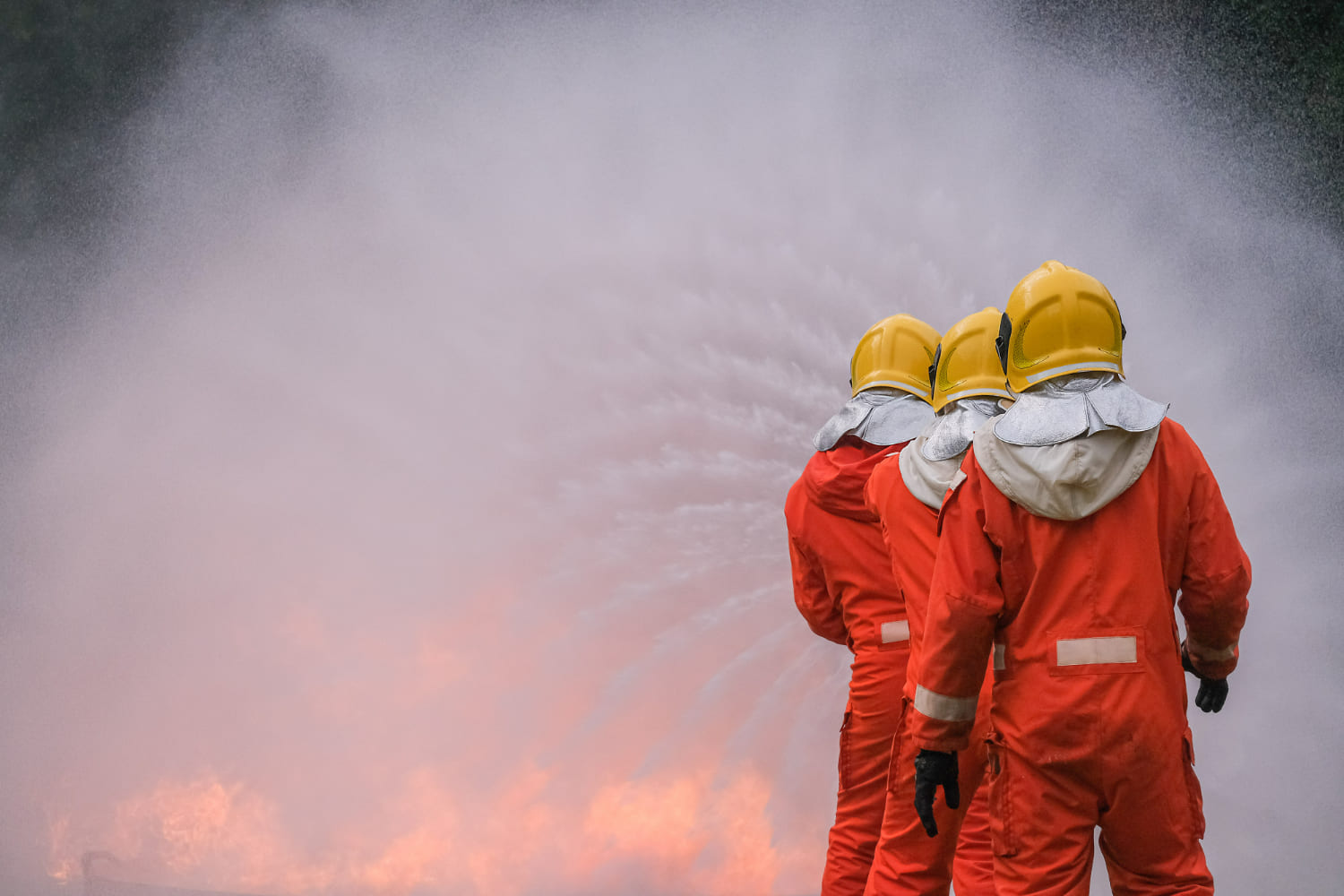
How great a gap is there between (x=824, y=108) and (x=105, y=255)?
327 inches

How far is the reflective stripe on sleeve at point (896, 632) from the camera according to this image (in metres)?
4.16

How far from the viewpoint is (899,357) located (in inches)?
183

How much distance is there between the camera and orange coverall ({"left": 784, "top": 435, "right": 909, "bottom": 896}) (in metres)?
4.12

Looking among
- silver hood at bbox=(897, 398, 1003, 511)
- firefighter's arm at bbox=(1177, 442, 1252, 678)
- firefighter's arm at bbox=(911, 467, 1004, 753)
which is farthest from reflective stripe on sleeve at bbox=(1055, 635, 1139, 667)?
silver hood at bbox=(897, 398, 1003, 511)

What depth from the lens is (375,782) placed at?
9.03 m

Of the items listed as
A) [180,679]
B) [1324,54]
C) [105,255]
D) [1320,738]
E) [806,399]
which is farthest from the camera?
[105,255]

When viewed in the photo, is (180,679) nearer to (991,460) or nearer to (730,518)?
(730,518)

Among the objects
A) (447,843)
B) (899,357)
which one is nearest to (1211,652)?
(899,357)

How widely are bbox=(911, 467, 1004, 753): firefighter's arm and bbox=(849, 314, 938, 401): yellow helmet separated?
153 cm

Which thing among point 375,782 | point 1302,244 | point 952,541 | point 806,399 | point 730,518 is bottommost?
point 375,782

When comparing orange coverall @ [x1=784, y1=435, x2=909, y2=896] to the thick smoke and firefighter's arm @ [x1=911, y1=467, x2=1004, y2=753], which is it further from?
the thick smoke

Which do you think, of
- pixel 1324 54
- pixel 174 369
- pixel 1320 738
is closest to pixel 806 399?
pixel 1320 738

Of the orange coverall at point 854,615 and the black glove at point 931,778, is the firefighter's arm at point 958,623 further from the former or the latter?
the orange coverall at point 854,615

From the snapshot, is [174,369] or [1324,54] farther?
[174,369]
